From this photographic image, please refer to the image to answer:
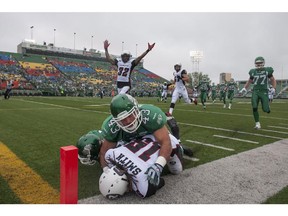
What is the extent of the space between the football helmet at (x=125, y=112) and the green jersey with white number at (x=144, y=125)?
0.61 feet

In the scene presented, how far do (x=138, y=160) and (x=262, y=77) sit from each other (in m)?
6.27

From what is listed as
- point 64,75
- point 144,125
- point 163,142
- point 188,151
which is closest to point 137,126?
point 144,125

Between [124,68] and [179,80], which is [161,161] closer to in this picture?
[124,68]

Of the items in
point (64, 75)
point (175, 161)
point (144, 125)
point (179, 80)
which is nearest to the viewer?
point (144, 125)

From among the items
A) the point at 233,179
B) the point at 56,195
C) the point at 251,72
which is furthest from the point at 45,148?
the point at 251,72

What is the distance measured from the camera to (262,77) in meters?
7.78

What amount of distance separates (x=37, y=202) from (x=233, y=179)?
228 cm

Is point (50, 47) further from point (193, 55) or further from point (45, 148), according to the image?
point (45, 148)

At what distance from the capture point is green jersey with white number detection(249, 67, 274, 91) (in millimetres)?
7750

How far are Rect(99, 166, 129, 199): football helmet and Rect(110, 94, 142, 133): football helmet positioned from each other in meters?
0.49

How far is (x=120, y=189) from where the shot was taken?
8.71 ft

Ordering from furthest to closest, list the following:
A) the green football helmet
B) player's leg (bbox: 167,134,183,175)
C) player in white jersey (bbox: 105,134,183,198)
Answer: the green football helmet → player's leg (bbox: 167,134,183,175) → player in white jersey (bbox: 105,134,183,198)

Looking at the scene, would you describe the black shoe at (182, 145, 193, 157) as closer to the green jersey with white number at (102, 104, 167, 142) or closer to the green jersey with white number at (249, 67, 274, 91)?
the green jersey with white number at (102, 104, 167, 142)

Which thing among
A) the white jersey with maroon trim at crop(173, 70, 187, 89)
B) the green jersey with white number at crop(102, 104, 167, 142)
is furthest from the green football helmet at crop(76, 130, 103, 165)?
the white jersey with maroon trim at crop(173, 70, 187, 89)
